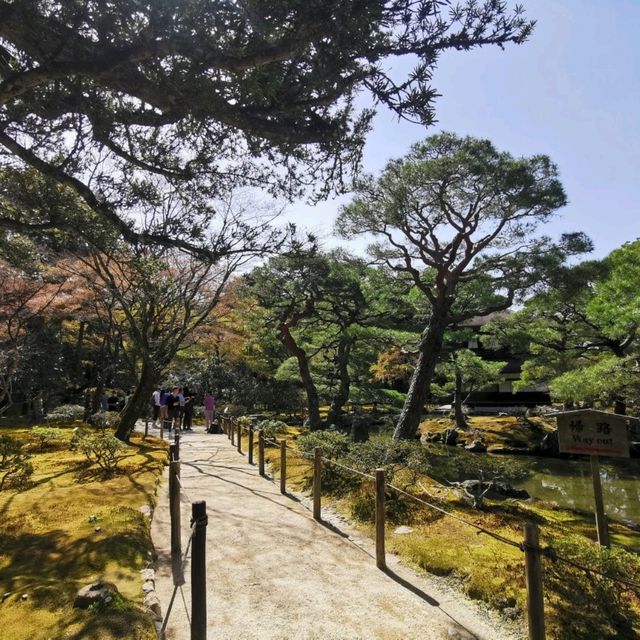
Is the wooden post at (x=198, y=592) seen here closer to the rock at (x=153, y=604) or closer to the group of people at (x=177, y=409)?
the rock at (x=153, y=604)

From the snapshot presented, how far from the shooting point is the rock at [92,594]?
3312mm

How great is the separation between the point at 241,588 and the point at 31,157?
4605 mm

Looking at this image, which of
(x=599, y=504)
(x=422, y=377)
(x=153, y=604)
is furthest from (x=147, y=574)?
(x=422, y=377)

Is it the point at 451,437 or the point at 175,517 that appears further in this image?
the point at 451,437

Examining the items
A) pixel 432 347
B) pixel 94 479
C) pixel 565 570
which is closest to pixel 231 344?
pixel 432 347

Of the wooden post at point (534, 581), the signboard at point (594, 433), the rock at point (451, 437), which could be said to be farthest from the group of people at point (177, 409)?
the wooden post at point (534, 581)

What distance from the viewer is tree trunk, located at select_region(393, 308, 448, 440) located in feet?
36.2

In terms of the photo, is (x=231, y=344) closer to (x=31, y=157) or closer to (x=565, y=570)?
(x=31, y=157)

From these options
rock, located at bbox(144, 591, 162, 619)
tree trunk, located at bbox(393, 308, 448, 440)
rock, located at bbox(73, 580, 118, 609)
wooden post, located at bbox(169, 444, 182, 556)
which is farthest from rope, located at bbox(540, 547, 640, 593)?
tree trunk, located at bbox(393, 308, 448, 440)

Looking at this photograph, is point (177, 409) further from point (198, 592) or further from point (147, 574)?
point (198, 592)

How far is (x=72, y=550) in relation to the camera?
462 centimetres

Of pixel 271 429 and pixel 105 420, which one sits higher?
pixel 105 420

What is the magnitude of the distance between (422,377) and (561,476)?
6209 mm

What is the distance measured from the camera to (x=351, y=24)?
3227mm
